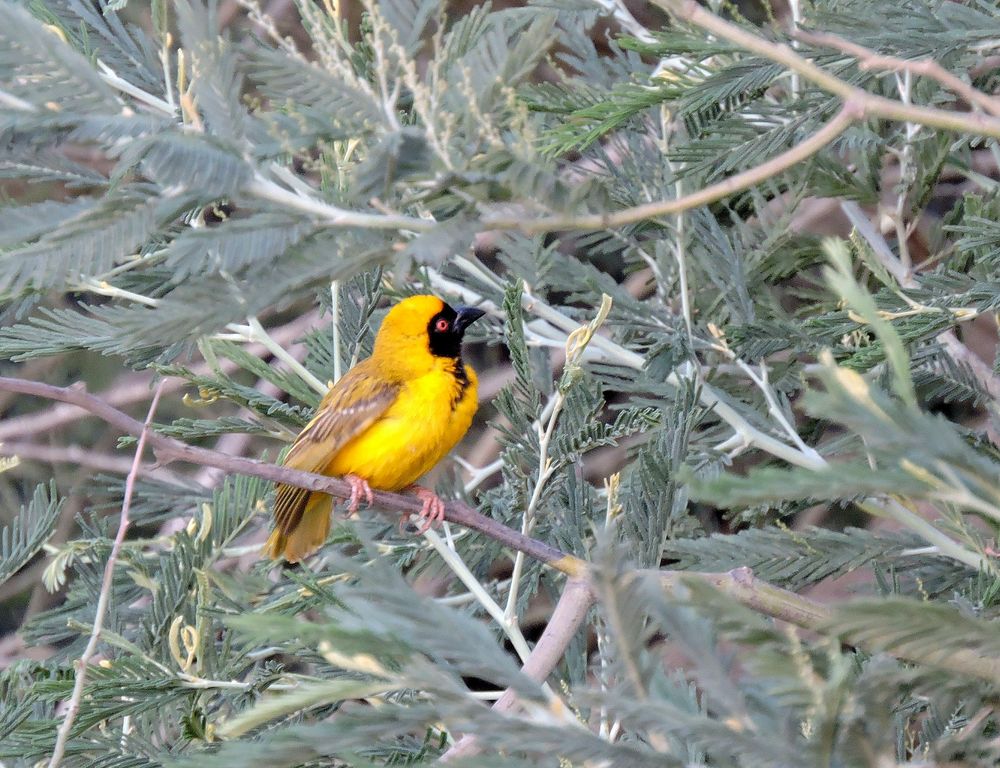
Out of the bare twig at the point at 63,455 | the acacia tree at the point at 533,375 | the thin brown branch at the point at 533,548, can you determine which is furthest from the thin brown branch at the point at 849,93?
the bare twig at the point at 63,455

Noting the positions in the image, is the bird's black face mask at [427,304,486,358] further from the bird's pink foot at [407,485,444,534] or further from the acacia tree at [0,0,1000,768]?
the bird's pink foot at [407,485,444,534]

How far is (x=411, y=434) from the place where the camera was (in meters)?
3.04

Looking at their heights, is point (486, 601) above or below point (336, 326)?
below

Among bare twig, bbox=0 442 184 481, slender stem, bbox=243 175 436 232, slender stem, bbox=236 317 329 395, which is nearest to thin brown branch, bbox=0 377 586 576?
slender stem, bbox=243 175 436 232

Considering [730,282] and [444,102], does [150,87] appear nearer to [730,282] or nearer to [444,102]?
[730,282]

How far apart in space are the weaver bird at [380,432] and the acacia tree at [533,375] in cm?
10

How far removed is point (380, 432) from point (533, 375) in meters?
0.54

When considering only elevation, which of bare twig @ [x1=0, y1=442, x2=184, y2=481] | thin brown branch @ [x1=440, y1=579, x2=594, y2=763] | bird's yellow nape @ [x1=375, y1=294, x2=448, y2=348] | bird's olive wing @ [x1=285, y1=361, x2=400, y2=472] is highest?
thin brown branch @ [x1=440, y1=579, x2=594, y2=763]

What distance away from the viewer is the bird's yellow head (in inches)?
127

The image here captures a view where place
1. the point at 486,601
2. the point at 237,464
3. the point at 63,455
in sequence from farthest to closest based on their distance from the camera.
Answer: the point at 63,455 < the point at 486,601 < the point at 237,464

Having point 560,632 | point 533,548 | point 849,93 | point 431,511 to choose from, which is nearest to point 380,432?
point 431,511

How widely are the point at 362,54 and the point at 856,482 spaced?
1.64 meters

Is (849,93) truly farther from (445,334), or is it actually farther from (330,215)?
(445,334)

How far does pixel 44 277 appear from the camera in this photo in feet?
4.06
